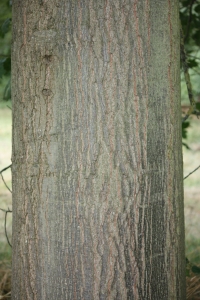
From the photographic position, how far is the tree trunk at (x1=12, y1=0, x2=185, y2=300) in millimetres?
1396

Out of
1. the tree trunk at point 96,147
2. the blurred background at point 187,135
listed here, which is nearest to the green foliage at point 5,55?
the blurred background at point 187,135

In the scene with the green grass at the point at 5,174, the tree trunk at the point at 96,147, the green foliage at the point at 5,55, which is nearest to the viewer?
the tree trunk at the point at 96,147

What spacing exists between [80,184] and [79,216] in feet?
0.34

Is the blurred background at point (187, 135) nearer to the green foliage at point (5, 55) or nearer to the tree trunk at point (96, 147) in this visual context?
the green foliage at point (5, 55)

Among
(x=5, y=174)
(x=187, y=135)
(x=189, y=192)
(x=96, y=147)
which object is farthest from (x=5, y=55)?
(x=5, y=174)

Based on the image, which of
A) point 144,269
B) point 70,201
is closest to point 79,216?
point 70,201

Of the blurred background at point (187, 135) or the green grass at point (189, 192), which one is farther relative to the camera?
the green grass at point (189, 192)

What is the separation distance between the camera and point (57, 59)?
1418mm

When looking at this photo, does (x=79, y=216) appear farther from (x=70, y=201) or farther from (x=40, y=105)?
(x=40, y=105)

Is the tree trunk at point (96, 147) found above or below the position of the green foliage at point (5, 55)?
below

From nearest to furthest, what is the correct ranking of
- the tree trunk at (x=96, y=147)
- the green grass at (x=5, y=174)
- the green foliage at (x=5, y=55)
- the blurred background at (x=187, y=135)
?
1. the tree trunk at (x=96, y=147)
2. the green foliage at (x=5, y=55)
3. the blurred background at (x=187, y=135)
4. the green grass at (x=5, y=174)

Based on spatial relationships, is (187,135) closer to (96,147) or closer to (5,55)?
(5,55)

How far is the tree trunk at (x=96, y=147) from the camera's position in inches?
55.0

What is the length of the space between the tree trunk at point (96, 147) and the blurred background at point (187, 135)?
0.61 metres
